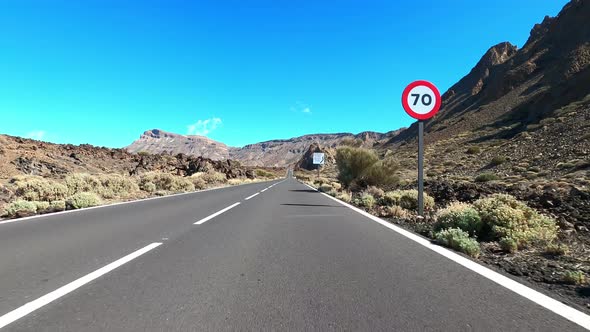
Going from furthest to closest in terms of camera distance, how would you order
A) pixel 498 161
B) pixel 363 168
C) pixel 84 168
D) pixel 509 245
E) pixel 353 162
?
pixel 84 168, pixel 498 161, pixel 353 162, pixel 363 168, pixel 509 245

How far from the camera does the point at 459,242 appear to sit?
7176mm

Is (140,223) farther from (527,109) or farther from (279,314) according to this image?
(527,109)

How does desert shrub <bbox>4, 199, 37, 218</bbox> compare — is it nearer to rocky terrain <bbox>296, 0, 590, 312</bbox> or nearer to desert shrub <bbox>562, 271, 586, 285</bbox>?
rocky terrain <bbox>296, 0, 590, 312</bbox>

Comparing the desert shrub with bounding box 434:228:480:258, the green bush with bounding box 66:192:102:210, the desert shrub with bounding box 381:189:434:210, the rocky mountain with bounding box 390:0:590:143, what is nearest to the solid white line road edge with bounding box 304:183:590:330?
the desert shrub with bounding box 434:228:480:258

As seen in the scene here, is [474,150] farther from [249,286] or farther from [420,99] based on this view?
[249,286]

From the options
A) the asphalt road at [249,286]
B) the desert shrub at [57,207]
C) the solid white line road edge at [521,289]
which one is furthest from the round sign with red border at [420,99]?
the desert shrub at [57,207]

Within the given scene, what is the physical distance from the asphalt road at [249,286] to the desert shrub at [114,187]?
14708 mm

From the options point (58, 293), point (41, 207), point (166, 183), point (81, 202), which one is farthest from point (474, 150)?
point (58, 293)

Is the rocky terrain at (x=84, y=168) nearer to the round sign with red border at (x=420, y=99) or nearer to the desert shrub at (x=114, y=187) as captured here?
the desert shrub at (x=114, y=187)

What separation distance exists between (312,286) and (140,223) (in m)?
7.38

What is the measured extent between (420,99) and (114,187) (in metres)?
20.0

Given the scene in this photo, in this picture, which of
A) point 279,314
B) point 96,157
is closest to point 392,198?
point 279,314

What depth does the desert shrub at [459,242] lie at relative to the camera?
6862mm

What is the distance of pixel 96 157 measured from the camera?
5562 centimetres
